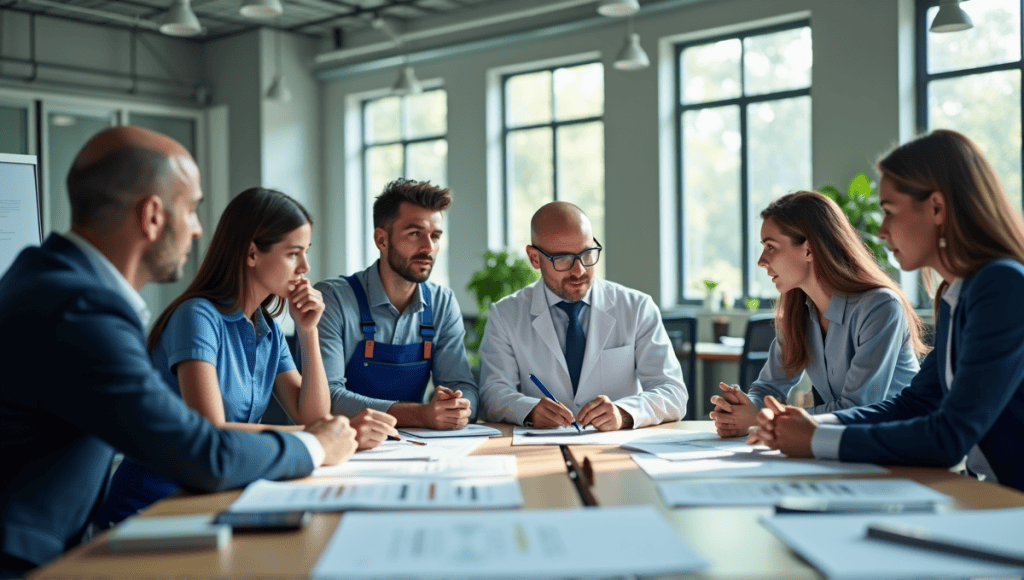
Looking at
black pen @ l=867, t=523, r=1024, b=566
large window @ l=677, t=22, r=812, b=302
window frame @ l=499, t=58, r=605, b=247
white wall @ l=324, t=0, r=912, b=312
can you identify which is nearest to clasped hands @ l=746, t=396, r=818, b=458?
black pen @ l=867, t=523, r=1024, b=566

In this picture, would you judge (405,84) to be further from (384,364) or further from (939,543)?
(939,543)

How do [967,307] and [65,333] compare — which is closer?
[65,333]

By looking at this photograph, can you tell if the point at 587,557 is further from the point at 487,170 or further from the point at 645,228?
the point at 487,170

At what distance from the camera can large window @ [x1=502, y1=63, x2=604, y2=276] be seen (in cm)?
802

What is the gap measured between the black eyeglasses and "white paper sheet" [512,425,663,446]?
23.9 inches

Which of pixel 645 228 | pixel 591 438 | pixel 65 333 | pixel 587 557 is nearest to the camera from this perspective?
pixel 587 557

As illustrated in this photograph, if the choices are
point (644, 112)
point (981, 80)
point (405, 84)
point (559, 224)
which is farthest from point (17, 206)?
point (981, 80)

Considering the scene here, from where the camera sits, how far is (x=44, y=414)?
1508 millimetres

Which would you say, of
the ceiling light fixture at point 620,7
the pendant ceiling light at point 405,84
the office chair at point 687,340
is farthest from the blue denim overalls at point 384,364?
the pendant ceiling light at point 405,84

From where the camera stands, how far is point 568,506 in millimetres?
1457

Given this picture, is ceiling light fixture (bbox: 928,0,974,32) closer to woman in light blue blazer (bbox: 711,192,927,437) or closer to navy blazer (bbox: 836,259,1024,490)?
woman in light blue blazer (bbox: 711,192,927,437)

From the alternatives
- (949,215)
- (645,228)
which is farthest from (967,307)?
(645,228)

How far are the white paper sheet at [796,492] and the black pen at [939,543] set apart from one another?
0.16 meters

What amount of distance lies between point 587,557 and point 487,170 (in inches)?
294
